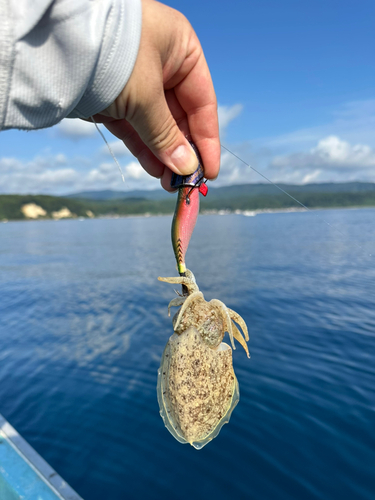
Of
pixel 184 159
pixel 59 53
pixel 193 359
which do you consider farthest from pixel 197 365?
pixel 59 53

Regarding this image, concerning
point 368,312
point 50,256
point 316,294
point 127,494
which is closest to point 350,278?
point 316,294

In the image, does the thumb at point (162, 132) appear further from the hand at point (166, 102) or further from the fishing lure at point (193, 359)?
the fishing lure at point (193, 359)

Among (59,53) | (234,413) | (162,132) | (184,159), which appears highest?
(59,53)

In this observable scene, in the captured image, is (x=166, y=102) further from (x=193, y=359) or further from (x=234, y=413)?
(x=234, y=413)

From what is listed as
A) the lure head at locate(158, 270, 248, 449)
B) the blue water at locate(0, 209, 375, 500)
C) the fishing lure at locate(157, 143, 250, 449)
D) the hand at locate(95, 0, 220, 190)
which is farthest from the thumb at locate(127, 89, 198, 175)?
the blue water at locate(0, 209, 375, 500)

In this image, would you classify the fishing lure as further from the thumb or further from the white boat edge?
the white boat edge

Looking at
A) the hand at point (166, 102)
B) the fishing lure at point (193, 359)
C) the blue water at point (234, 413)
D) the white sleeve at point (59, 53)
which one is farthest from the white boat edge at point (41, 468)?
the white sleeve at point (59, 53)
